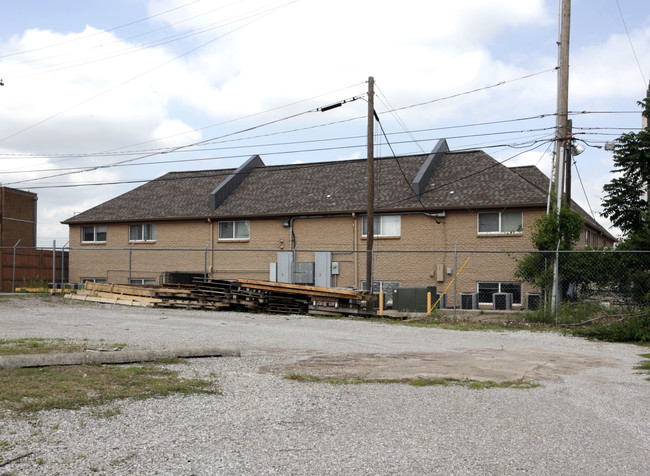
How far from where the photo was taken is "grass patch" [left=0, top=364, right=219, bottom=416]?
6219 millimetres

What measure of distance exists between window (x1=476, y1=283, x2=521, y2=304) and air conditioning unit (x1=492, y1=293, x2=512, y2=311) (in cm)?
204

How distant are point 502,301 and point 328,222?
934 centimetres

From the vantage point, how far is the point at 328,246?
2852 centimetres

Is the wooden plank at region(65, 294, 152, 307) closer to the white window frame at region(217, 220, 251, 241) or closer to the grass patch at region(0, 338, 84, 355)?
the white window frame at region(217, 220, 251, 241)

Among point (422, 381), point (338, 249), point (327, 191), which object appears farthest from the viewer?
point (327, 191)

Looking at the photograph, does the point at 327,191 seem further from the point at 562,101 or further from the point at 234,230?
the point at 562,101

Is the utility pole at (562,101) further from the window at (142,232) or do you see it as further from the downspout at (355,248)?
the window at (142,232)

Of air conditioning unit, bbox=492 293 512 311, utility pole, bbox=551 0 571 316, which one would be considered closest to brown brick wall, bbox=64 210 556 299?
air conditioning unit, bbox=492 293 512 311

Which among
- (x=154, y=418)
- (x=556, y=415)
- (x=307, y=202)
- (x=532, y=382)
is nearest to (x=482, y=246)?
(x=307, y=202)

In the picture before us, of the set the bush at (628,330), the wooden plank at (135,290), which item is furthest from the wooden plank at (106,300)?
the bush at (628,330)

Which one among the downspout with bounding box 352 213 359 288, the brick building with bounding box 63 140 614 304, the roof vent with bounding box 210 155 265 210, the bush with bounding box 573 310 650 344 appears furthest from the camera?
the roof vent with bounding box 210 155 265 210

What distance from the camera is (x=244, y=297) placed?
66.2 ft

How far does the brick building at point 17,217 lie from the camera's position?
36.0 meters

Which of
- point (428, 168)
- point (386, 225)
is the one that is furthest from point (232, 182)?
point (428, 168)
